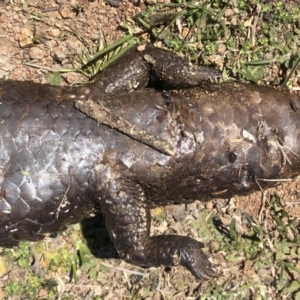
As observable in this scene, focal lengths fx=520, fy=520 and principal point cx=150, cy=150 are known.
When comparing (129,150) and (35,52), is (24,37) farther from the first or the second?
(129,150)

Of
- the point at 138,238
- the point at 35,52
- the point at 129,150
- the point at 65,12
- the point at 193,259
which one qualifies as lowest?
the point at 193,259

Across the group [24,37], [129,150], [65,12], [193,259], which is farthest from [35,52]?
[193,259]

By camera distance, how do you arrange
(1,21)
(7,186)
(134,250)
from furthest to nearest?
(1,21)
(134,250)
(7,186)

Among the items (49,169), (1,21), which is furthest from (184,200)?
(1,21)

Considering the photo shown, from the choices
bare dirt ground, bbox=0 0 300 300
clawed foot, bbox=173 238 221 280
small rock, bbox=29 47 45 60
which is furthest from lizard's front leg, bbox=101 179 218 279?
small rock, bbox=29 47 45 60

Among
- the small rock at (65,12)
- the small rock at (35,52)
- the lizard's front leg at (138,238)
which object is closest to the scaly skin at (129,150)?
the lizard's front leg at (138,238)

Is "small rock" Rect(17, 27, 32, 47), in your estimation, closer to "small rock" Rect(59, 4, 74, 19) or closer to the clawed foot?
"small rock" Rect(59, 4, 74, 19)

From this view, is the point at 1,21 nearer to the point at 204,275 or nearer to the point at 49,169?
the point at 49,169
